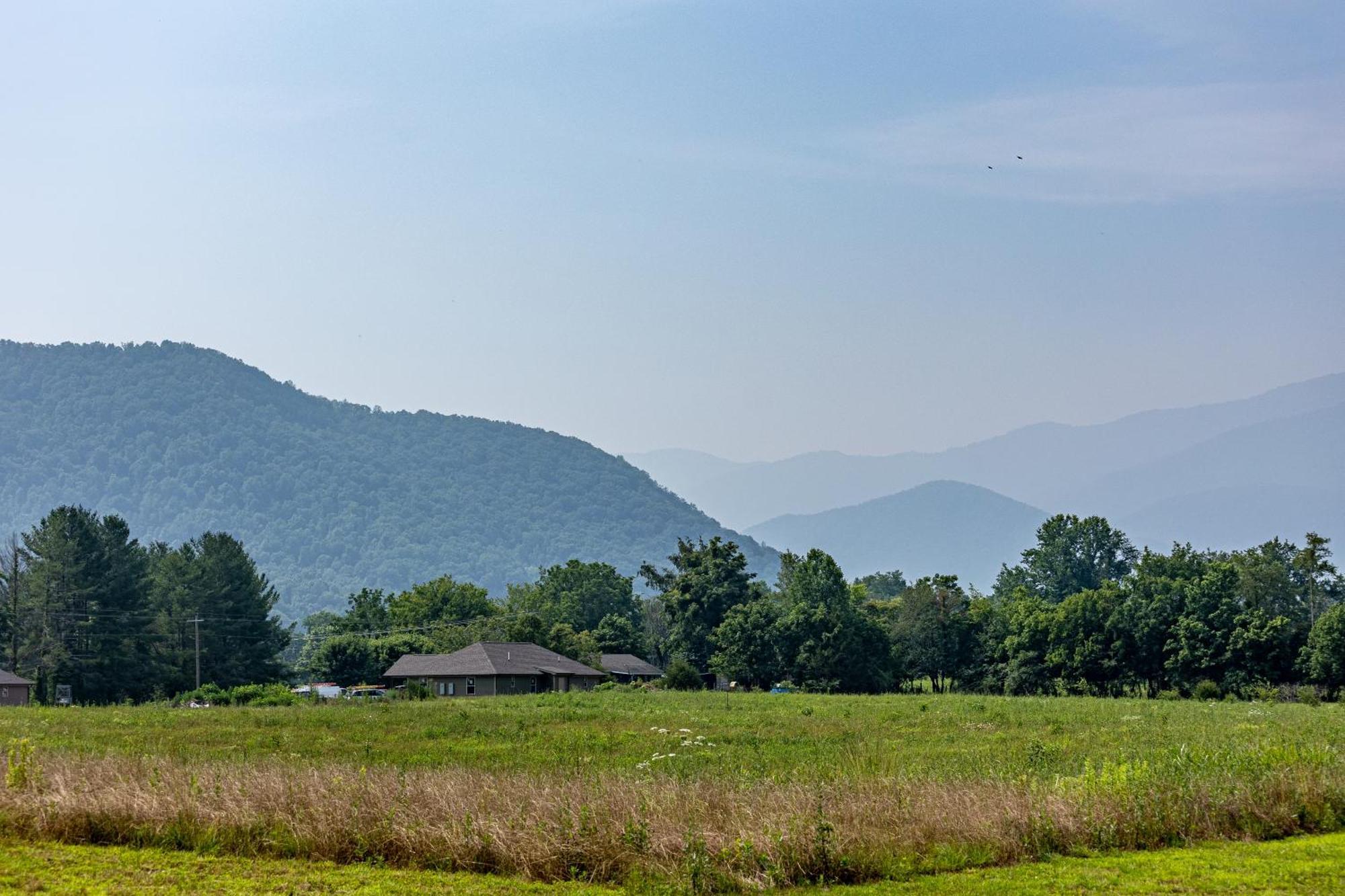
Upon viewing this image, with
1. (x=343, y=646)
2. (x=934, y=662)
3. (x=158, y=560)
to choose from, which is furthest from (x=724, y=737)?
(x=158, y=560)

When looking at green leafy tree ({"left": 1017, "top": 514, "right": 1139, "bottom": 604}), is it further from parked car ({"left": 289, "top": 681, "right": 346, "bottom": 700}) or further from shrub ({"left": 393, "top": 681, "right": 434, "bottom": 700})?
shrub ({"left": 393, "top": 681, "right": 434, "bottom": 700})

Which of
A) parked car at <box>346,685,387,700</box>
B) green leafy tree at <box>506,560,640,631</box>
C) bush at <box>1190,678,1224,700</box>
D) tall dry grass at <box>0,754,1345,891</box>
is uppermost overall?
green leafy tree at <box>506,560,640,631</box>

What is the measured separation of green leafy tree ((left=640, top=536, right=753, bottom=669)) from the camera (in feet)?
342

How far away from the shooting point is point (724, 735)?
1522 inches

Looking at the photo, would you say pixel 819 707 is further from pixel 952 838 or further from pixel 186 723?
pixel 952 838

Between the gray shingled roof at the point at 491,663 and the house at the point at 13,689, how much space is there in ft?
71.0

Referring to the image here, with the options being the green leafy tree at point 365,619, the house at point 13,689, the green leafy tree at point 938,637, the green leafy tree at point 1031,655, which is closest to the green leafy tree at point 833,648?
the green leafy tree at point 938,637

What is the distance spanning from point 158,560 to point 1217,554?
3903 inches

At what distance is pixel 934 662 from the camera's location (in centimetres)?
8956

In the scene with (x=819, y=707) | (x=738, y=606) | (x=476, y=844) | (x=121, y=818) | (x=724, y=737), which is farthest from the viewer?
(x=738, y=606)

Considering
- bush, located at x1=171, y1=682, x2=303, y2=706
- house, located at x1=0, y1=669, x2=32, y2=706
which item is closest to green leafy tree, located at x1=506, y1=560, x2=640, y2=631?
bush, located at x1=171, y1=682, x2=303, y2=706

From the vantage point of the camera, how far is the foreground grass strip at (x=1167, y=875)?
15430mm

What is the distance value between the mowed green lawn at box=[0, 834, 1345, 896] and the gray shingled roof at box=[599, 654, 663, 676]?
80.2 metres

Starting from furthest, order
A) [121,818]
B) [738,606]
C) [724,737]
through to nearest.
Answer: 1. [738,606]
2. [724,737]
3. [121,818]
